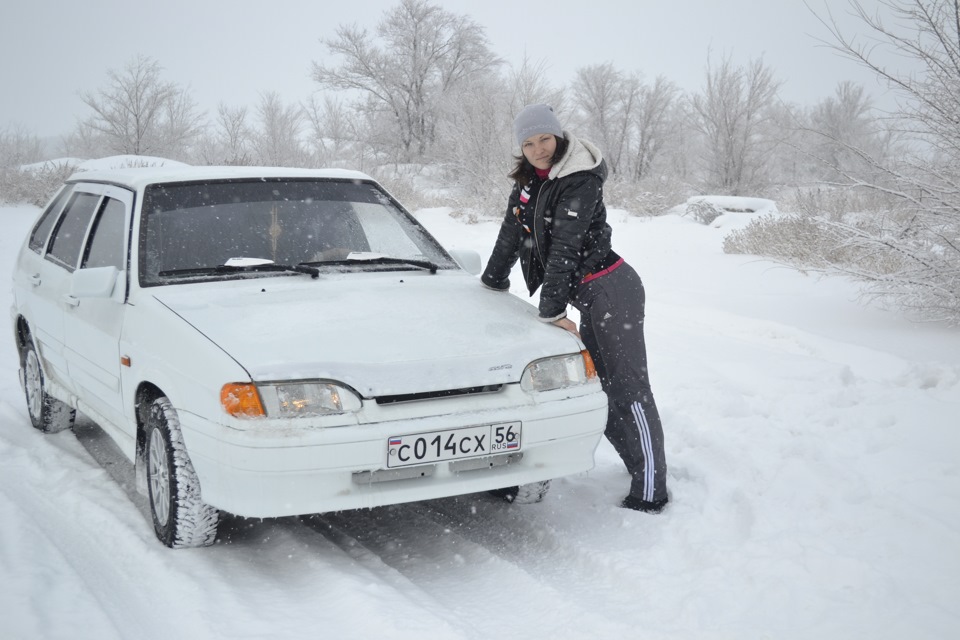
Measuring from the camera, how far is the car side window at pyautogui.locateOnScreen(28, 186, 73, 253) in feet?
15.9

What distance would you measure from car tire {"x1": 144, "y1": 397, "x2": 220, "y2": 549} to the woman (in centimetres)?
155

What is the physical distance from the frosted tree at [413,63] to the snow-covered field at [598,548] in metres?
32.9

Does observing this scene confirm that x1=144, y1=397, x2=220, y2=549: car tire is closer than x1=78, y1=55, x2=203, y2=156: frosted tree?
Yes

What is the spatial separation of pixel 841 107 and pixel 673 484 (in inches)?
1353

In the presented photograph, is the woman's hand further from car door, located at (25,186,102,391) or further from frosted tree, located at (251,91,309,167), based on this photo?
frosted tree, located at (251,91,309,167)

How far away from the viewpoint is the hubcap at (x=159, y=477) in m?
3.10

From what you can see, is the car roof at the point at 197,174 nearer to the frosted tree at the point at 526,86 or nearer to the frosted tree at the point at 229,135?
the frosted tree at the point at 526,86

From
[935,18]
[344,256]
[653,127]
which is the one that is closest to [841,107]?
[653,127]

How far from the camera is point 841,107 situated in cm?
3362

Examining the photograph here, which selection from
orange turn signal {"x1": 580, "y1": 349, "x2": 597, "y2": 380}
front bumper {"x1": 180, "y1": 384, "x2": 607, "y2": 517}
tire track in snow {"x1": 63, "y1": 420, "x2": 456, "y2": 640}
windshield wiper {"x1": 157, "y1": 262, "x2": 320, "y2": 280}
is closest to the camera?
tire track in snow {"x1": 63, "y1": 420, "x2": 456, "y2": 640}

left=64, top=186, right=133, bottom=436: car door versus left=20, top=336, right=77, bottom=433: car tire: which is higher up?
left=64, top=186, right=133, bottom=436: car door

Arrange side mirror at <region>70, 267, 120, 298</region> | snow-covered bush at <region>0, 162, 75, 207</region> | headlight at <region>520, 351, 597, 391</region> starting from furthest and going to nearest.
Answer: snow-covered bush at <region>0, 162, 75, 207</region> < side mirror at <region>70, 267, 120, 298</region> < headlight at <region>520, 351, 597, 391</region>

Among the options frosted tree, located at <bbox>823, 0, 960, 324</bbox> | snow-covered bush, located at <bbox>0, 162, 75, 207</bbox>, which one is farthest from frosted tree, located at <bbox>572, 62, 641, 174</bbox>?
frosted tree, located at <bbox>823, 0, 960, 324</bbox>

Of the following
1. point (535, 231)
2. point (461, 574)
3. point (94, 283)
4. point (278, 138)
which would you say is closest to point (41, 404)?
point (94, 283)
